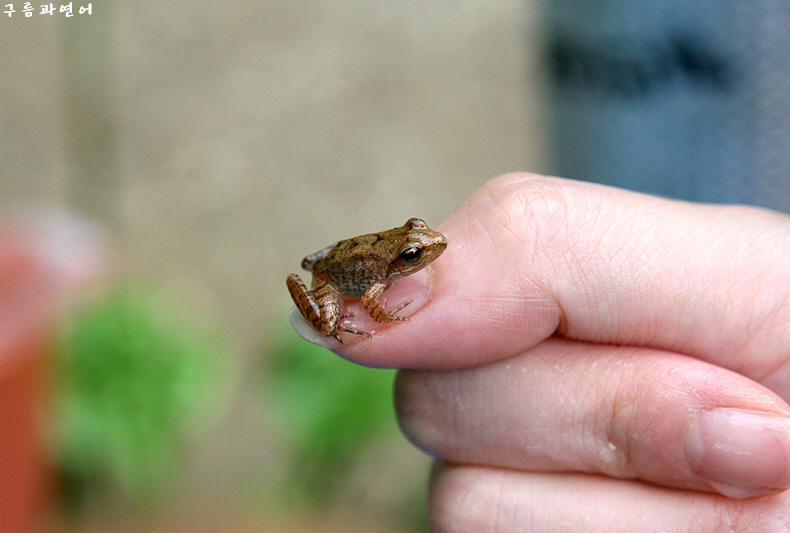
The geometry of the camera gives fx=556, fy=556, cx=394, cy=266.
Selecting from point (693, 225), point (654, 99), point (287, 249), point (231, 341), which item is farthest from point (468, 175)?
point (693, 225)

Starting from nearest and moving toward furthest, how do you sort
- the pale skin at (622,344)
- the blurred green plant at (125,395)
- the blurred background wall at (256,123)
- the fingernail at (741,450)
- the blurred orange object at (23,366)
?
the fingernail at (741,450)
the pale skin at (622,344)
the blurred orange object at (23,366)
the blurred green plant at (125,395)
the blurred background wall at (256,123)

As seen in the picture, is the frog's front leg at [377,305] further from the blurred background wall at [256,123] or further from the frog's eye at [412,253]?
the blurred background wall at [256,123]

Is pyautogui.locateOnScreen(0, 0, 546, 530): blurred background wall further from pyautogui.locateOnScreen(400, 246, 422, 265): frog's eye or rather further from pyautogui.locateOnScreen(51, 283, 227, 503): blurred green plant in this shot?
pyautogui.locateOnScreen(400, 246, 422, 265): frog's eye

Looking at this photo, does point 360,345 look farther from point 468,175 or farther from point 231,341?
point 468,175

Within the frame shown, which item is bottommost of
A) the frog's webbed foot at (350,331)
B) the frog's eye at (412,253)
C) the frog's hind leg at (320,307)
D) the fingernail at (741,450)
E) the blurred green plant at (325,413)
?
the blurred green plant at (325,413)

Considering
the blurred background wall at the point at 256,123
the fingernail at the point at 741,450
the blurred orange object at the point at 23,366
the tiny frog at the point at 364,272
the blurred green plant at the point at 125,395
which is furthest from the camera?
the blurred background wall at the point at 256,123

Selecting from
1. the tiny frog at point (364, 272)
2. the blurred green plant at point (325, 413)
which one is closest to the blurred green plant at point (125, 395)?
the blurred green plant at point (325, 413)
